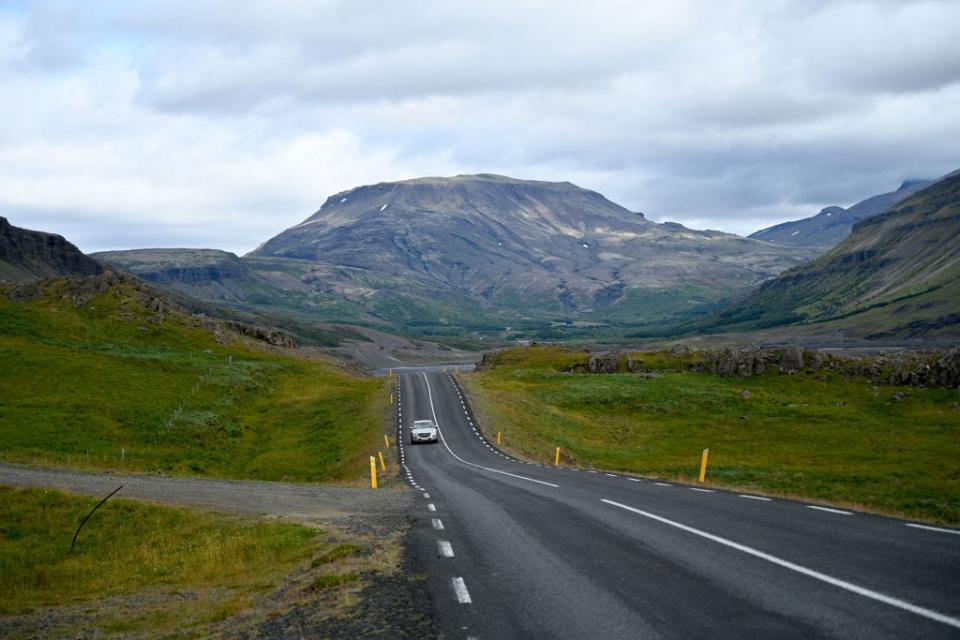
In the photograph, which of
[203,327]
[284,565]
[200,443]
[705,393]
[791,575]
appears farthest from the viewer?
[203,327]

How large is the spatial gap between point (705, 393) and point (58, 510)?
63.0 metres

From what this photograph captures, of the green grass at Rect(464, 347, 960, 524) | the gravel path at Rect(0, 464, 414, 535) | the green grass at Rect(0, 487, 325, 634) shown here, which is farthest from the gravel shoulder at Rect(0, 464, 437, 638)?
the green grass at Rect(464, 347, 960, 524)

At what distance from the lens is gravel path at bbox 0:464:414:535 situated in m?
19.9

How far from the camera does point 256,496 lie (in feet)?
86.0

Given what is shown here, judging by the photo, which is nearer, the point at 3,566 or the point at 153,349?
the point at 3,566

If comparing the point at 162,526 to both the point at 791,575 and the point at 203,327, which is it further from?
the point at 203,327

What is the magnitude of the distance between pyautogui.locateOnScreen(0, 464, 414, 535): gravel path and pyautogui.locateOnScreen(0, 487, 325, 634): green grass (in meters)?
1.56

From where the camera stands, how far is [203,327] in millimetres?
103312

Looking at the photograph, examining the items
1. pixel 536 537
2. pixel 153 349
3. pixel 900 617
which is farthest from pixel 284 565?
pixel 153 349

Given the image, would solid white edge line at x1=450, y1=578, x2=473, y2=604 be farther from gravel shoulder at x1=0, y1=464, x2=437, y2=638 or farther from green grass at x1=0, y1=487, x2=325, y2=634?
green grass at x1=0, y1=487, x2=325, y2=634

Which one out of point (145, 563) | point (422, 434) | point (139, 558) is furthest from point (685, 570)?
point (422, 434)

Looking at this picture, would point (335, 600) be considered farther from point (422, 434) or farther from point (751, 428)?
point (751, 428)

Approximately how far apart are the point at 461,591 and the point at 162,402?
5768 centimetres

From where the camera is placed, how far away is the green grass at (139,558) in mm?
12727
